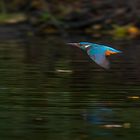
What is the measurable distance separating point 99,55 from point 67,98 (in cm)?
76

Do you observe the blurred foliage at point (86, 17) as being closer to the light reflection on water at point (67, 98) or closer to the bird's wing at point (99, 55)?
the light reflection on water at point (67, 98)

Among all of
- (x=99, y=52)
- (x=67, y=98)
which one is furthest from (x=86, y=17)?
(x=67, y=98)

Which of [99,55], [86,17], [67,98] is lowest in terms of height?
[67,98]

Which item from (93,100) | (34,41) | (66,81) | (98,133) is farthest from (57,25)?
(98,133)

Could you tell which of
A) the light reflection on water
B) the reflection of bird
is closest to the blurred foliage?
the light reflection on water

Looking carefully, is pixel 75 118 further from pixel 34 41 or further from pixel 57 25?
pixel 57 25

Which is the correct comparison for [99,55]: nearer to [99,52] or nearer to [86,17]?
[99,52]

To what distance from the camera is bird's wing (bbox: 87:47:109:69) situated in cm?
861

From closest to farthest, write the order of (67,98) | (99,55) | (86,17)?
(67,98), (99,55), (86,17)

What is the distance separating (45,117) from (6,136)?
94cm

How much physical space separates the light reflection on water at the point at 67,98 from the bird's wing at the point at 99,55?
39 centimetres

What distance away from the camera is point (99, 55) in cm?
877

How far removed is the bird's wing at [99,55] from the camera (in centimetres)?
861

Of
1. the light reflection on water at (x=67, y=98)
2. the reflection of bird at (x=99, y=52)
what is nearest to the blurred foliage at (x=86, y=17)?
the light reflection on water at (x=67, y=98)
